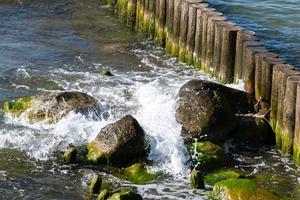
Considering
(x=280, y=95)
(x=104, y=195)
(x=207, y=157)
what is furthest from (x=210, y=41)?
(x=104, y=195)

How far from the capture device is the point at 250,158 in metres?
11.8

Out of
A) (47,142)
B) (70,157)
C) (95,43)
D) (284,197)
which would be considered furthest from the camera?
(95,43)

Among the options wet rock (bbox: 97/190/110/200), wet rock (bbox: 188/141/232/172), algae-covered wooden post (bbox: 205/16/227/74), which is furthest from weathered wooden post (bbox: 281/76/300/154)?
wet rock (bbox: 97/190/110/200)

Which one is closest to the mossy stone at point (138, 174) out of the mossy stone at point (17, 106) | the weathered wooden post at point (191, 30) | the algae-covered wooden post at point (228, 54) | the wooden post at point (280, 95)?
the wooden post at point (280, 95)

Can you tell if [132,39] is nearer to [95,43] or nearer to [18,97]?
[95,43]

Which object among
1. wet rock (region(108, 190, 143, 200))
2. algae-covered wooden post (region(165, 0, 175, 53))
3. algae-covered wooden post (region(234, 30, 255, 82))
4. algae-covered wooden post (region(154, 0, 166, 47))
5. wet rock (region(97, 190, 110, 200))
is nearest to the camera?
wet rock (region(108, 190, 143, 200))

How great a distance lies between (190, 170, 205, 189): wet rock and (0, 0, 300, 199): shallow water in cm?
14

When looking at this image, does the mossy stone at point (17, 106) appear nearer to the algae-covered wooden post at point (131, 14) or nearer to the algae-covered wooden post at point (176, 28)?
the algae-covered wooden post at point (176, 28)

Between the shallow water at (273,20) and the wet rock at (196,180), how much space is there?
255 inches

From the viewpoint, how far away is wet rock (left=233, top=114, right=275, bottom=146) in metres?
12.4

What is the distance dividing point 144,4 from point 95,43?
6.03 feet

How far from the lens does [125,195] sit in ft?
31.4

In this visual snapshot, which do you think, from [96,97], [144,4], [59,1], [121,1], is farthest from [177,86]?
[59,1]

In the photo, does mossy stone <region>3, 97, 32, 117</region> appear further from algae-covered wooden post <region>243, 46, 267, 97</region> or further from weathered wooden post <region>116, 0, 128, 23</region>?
weathered wooden post <region>116, 0, 128, 23</region>
